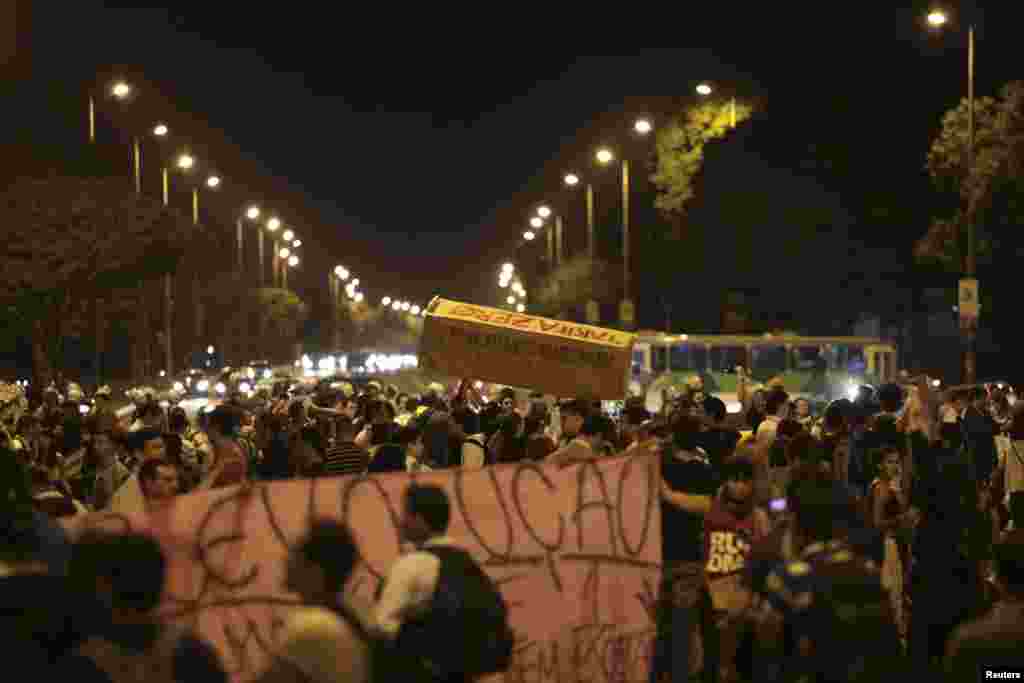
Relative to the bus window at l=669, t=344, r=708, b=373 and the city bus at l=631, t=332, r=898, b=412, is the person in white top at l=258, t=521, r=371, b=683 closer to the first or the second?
the city bus at l=631, t=332, r=898, b=412

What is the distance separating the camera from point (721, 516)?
8297mm

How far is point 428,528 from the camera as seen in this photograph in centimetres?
641

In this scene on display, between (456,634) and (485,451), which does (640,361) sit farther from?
(456,634)

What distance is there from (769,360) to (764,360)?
152 millimetres

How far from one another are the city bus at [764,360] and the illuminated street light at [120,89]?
1418 cm

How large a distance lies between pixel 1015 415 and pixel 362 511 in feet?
26.4

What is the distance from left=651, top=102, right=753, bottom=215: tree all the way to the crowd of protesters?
4045 centimetres

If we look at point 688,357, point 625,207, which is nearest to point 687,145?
point 625,207

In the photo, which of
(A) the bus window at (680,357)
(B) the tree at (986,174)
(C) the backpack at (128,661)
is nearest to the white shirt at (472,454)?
(C) the backpack at (128,661)

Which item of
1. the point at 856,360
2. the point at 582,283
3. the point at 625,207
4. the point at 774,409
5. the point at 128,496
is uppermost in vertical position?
the point at 625,207

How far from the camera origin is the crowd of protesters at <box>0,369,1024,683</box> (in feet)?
18.3

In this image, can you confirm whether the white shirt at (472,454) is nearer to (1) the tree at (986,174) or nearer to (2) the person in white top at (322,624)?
(2) the person in white top at (322,624)

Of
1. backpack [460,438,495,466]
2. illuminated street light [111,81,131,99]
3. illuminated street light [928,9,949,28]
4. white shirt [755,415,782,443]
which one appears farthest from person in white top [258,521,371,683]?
illuminated street light [111,81,131,99]

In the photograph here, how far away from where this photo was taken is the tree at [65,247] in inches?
1532
